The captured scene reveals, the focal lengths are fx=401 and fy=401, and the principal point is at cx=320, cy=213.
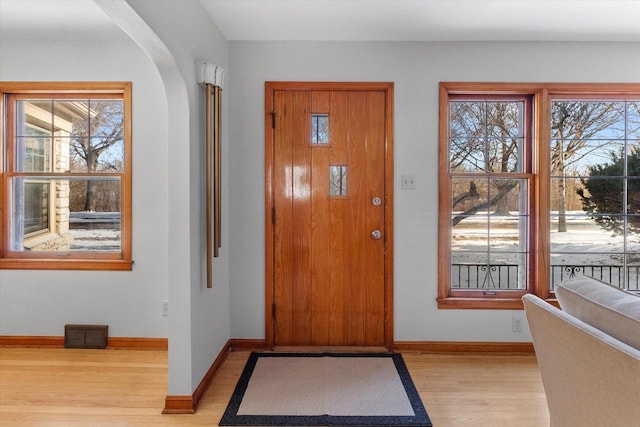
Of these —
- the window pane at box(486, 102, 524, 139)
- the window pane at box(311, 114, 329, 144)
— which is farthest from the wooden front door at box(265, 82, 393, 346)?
the window pane at box(486, 102, 524, 139)

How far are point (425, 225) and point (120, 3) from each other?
2358 mm

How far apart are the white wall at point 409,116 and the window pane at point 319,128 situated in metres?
0.30

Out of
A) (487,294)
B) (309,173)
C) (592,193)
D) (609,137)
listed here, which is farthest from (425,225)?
(609,137)

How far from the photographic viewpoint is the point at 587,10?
248 cm

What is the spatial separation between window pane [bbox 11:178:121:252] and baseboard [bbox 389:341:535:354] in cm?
241

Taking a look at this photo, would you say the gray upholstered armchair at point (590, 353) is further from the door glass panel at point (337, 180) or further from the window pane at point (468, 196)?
the door glass panel at point (337, 180)

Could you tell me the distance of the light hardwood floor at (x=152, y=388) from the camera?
217cm

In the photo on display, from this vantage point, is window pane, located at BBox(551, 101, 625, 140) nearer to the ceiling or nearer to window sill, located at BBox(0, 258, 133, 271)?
the ceiling

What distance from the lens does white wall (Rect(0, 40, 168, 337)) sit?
10.1ft

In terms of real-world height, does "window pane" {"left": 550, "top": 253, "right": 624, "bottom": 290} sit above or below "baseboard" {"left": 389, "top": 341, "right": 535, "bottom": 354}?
above

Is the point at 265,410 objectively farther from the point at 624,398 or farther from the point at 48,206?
the point at 48,206

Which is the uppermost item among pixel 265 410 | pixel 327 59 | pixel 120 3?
pixel 327 59

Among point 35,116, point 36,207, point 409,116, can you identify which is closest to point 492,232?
point 409,116

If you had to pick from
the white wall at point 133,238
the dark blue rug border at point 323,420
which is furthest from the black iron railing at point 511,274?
the white wall at point 133,238
